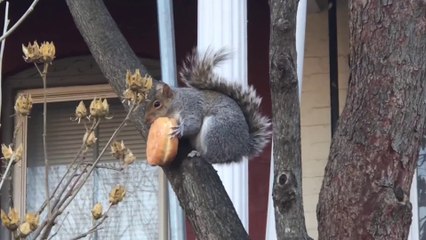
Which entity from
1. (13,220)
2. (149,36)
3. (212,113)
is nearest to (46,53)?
(13,220)

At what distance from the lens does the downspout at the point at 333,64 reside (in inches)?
270

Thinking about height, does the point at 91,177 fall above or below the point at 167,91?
below

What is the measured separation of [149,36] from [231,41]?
188 cm

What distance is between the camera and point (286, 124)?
3156 millimetres

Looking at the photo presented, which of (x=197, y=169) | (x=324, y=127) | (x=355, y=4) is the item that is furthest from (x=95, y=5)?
(x=324, y=127)

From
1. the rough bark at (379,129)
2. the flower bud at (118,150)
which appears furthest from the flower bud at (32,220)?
the rough bark at (379,129)

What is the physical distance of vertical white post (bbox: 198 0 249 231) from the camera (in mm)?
5473

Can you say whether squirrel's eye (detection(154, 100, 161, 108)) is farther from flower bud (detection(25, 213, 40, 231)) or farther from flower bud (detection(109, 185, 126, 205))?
flower bud (detection(25, 213, 40, 231))

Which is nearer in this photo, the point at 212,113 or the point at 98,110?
the point at 98,110

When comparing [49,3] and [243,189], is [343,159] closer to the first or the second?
[243,189]

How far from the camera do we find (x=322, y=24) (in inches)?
278

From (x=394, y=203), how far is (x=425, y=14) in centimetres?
58

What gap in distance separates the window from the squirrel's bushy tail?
312 cm

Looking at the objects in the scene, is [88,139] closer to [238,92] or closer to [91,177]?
[238,92]
